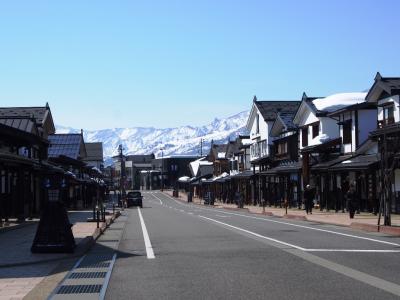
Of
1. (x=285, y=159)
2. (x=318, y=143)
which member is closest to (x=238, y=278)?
(x=318, y=143)

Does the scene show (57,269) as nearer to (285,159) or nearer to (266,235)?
(266,235)

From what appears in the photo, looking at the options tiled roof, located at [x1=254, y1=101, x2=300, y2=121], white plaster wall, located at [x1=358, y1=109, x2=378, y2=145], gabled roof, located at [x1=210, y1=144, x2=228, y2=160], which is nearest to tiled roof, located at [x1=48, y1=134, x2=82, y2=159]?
tiled roof, located at [x1=254, y1=101, x2=300, y2=121]

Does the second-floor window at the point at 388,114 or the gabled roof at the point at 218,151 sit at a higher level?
the gabled roof at the point at 218,151

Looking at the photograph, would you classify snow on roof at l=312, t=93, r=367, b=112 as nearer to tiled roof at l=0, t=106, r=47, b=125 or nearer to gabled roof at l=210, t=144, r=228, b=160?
tiled roof at l=0, t=106, r=47, b=125

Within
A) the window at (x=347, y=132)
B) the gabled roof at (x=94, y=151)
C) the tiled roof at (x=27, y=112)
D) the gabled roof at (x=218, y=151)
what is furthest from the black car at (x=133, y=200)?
the gabled roof at (x=218, y=151)

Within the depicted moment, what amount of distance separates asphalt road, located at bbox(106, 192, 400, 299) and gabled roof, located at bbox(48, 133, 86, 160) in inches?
1843

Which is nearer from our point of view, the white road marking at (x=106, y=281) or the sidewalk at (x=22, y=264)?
the white road marking at (x=106, y=281)

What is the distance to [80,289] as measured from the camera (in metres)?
10.6

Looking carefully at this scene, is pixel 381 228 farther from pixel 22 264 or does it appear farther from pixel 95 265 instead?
pixel 22 264

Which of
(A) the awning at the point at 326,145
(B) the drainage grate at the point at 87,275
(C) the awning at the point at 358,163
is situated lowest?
(B) the drainage grate at the point at 87,275

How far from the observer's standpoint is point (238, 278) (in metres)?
11.2

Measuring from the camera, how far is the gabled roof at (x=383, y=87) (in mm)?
35969

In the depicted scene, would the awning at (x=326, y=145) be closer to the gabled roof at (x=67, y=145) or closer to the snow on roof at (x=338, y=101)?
the snow on roof at (x=338, y=101)

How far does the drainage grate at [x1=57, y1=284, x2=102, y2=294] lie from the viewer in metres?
10.3
